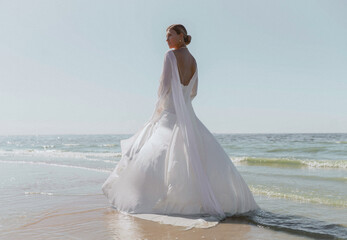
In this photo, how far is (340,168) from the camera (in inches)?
444

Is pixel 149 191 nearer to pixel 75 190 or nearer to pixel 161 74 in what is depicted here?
pixel 161 74

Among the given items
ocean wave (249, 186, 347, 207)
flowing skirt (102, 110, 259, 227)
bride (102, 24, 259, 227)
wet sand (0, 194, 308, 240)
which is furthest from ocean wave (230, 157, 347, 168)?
wet sand (0, 194, 308, 240)

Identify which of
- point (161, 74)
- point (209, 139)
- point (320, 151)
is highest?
point (161, 74)

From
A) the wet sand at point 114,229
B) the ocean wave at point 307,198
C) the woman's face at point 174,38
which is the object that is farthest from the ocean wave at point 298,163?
the woman's face at point 174,38

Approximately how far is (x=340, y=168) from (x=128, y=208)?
952 cm

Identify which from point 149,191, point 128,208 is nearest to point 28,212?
point 128,208

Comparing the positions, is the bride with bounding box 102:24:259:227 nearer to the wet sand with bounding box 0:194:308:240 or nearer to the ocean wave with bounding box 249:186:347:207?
the wet sand with bounding box 0:194:308:240

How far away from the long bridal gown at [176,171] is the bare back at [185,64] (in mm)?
79

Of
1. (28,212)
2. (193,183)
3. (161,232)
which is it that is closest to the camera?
(161,232)

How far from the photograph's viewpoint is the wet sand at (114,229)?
330 cm

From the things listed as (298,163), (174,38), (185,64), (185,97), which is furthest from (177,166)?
(298,163)

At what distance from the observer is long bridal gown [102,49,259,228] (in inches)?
150

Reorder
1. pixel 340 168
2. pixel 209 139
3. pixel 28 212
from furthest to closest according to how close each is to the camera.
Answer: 1. pixel 340 168
2. pixel 28 212
3. pixel 209 139

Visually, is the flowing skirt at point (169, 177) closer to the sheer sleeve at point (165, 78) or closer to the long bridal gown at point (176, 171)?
the long bridal gown at point (176, 171)
